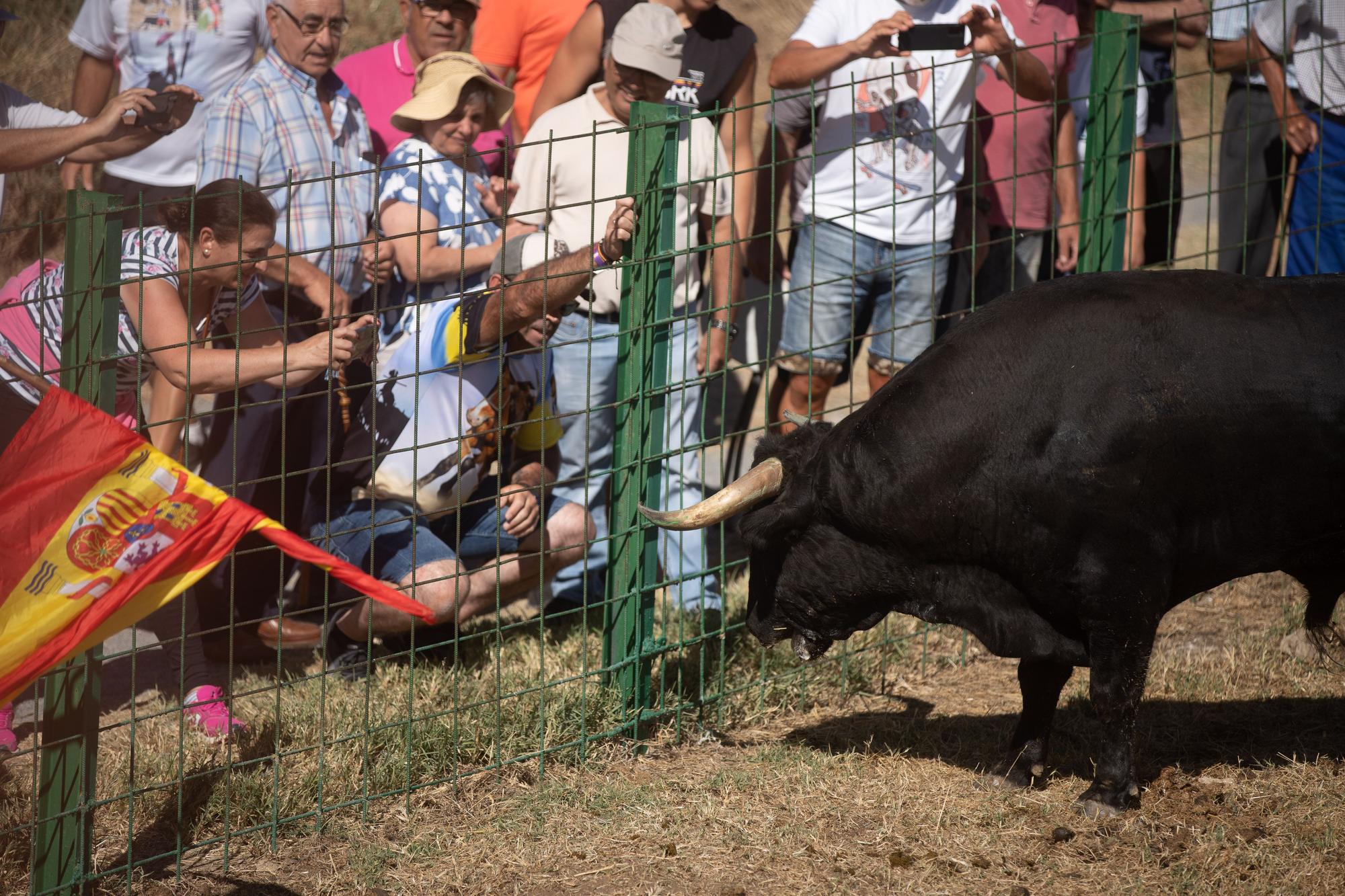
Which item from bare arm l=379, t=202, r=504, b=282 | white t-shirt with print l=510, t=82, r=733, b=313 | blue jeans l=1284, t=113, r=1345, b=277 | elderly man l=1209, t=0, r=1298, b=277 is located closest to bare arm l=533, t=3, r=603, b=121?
white t-shirt with print l=510, t=82, r=733, b=313

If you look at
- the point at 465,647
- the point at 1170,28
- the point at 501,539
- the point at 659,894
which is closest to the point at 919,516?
the point at 659,894

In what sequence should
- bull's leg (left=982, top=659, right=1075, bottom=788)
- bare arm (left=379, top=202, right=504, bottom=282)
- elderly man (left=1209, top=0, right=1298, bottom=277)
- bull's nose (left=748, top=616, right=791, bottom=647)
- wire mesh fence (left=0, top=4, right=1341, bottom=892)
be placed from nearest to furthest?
wire mesh fence (left=0, top=4, right=1341, bottom=892), bull's leg (left=982, top=659, right=1075, bottom=788), bull's nose (left=748, top=616, right=791, bottom=647), bare arm (left=379, top=202, right=504, bottom=282), elderly man (left=1209, top=0, right=1298, bottom=277)

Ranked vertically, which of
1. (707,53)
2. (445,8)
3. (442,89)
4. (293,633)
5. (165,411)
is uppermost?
(445,8)

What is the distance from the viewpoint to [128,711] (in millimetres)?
5059

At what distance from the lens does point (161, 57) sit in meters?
5.99

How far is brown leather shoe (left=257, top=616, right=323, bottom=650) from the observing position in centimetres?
532

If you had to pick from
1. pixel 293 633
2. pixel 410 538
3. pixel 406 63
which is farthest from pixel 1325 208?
Result: pixel 293 633

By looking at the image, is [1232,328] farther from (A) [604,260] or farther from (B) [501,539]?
(B) [501,539]

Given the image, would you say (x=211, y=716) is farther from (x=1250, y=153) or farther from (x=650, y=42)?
(x=1250, y=153)

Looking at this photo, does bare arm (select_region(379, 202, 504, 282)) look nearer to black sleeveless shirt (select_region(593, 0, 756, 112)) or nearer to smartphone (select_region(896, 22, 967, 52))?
black sleeveless shirt (select_region(593, 0, 756, 112))

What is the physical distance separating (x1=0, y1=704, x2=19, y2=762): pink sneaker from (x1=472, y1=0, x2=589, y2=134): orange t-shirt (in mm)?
3270

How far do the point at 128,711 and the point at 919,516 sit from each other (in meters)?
2.87

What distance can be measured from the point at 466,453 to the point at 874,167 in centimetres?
221

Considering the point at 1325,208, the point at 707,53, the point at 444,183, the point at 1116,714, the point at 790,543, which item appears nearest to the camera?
the point at 1116,714
